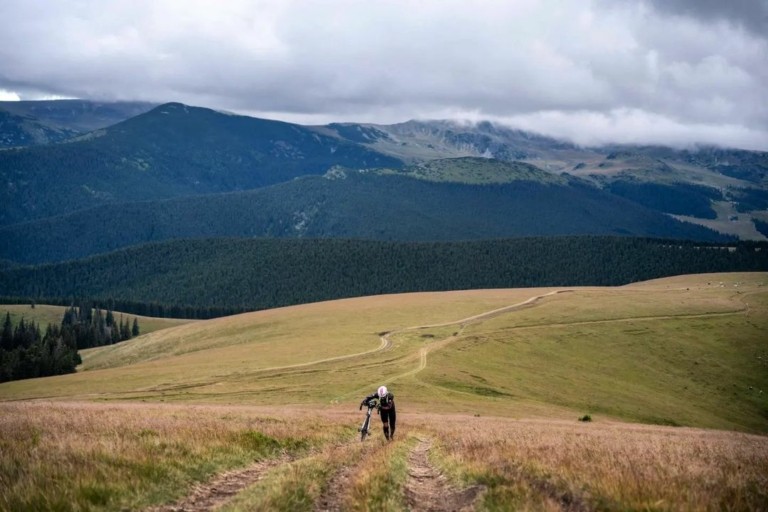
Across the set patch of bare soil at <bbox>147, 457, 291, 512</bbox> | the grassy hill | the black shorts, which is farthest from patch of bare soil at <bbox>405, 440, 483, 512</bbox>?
the grassy hill

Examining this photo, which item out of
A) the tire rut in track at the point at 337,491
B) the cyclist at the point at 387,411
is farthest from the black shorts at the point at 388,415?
the tire rut in track at the point at 337,491

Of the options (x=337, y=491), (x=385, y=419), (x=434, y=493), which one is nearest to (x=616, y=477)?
(x=434, y=493)

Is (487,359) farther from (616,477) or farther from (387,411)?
(616,477)

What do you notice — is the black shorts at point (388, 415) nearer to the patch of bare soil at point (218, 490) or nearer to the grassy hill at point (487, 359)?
the patch of bare soil at point (218, 490)

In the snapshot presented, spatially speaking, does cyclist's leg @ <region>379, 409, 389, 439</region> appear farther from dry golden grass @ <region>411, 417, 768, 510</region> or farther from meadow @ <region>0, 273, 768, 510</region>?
dry golden grass @ <region>411, 417, 768, 510</region>

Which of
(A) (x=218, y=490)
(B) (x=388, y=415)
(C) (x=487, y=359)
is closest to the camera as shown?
(A) (x=218, y=490)

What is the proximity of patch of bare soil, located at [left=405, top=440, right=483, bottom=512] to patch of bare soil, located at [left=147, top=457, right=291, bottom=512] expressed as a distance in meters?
3.83

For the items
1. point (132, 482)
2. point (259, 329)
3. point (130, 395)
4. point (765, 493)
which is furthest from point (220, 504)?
point (259, 329)

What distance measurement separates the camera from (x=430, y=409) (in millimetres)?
54531

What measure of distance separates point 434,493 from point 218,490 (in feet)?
16.1

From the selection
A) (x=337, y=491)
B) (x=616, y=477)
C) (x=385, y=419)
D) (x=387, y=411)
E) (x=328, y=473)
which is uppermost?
(x=616, y=477)

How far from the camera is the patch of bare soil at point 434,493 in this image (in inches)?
502

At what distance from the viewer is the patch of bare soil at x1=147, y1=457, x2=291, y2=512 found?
12.1 meters

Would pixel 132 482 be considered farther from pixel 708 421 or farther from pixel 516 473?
pixel 708 421
